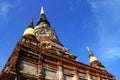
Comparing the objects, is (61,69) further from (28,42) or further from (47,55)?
(28,42)

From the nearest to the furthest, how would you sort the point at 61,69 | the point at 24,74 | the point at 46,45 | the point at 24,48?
the point at 24,74 < the point at 24,48 < the point at 61,69 < the point at 46,45

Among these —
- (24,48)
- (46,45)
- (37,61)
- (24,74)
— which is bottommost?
(24,74)

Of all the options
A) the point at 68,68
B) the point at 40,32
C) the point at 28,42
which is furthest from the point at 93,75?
the point at 40,32

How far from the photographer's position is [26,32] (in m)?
22.6

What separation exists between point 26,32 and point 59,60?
5.35 metres

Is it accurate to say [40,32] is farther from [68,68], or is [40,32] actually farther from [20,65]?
[20,65]

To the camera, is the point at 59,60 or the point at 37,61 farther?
the point at 59,60

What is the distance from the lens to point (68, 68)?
20391mm

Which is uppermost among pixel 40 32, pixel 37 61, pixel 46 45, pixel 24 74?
pixel 40 32

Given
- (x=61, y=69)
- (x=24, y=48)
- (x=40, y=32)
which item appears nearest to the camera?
(x=24, y=48)

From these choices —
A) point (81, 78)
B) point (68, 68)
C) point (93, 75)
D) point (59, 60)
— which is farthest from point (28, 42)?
point (93, 75)

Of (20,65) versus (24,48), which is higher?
(24,48)

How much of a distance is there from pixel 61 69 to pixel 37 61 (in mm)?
2670

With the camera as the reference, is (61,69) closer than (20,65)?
No
